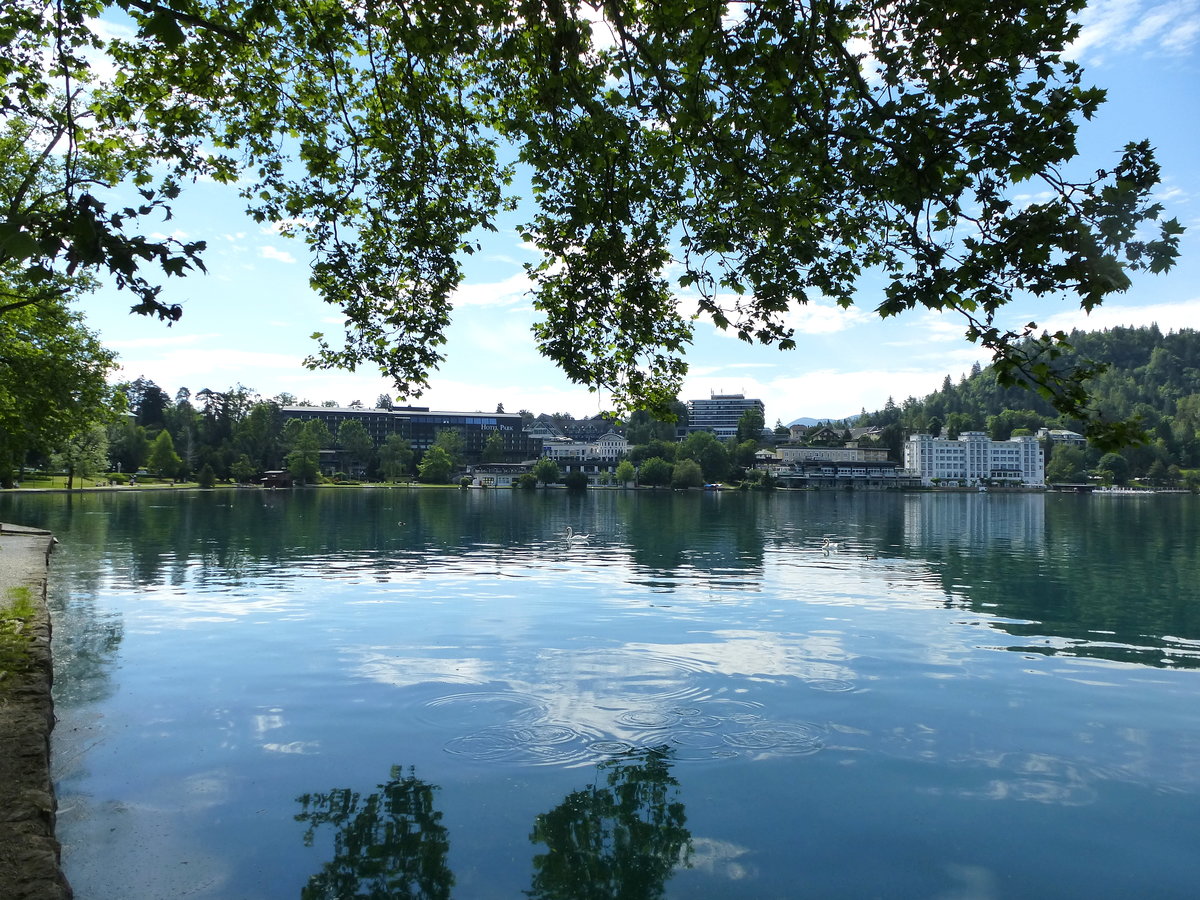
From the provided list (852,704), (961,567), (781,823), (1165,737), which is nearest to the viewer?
(781,823)

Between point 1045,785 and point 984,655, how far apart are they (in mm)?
6642

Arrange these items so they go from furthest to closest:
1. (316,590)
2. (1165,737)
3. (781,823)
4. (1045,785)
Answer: (316,590), (1165,737), (1045,785), (781,823)

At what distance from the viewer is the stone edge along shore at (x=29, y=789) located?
547 cm

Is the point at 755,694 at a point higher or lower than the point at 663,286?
lower

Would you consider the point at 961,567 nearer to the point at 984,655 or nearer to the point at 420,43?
the point at 984,655

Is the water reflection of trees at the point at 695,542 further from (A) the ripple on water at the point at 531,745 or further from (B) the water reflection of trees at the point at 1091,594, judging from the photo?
(A) the ripple on water at the point at 531,745

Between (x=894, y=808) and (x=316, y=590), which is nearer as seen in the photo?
(x=894, y=808)

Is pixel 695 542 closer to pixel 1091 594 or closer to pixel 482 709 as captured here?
pixel 1091 594

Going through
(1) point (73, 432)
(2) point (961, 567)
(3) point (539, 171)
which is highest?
(3) point (539, 171)

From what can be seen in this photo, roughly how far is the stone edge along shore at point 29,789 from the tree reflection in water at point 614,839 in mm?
3393

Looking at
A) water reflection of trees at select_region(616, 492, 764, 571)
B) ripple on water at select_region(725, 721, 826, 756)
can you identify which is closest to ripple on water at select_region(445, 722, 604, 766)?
ripple on water at select_region(725, 721, 826, 756)

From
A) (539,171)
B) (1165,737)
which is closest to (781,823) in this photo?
(1165,737)

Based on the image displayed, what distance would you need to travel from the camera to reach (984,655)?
49.7 feet

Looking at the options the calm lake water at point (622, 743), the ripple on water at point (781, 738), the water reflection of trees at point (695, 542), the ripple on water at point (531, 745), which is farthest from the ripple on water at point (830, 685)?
the water reflection of trees at point (695, 542)
